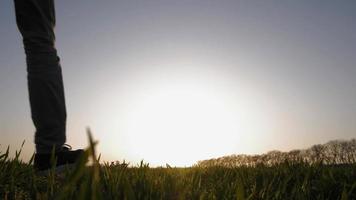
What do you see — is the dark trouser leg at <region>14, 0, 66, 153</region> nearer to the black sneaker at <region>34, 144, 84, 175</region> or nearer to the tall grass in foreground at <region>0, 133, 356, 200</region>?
the black sneaker at <region>34, 144, 84, 175</region>

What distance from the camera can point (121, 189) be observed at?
2.32 metres

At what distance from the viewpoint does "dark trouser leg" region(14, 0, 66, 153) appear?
4.23 metres

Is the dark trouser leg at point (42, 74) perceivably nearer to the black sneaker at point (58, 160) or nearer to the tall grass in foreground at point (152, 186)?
the black sneaker at point (58, 160)

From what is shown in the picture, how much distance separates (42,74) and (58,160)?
887 mm

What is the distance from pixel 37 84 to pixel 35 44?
1.44 feet

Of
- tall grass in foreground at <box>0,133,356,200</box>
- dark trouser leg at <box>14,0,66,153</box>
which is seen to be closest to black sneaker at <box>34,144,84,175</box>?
dark trouser leg at <box>14,0,66,153</box>

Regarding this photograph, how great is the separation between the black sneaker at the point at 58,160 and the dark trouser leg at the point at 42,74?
72 mm

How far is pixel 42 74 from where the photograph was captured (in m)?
4.31

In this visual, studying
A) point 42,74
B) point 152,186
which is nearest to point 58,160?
point 42,74

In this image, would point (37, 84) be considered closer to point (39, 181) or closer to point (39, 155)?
point (39, 155)

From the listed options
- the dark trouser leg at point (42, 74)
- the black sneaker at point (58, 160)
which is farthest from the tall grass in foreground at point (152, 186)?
the dark trouser leg at point (42, 74)

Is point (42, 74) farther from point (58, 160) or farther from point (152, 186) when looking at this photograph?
point (152, 186)

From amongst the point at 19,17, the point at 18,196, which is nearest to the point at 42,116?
the point at 19,17

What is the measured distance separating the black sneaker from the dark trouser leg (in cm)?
7
